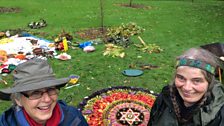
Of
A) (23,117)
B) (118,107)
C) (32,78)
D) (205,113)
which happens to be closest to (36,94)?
(32,78)

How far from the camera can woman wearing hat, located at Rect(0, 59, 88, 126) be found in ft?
8.60

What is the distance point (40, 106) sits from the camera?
2.70 metres

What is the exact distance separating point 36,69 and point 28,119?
0.49 metres


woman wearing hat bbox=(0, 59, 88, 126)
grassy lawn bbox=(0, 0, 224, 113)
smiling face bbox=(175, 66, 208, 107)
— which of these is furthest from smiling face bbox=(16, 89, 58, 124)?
grassy lawn bbox=(0, 0, 224, 113)

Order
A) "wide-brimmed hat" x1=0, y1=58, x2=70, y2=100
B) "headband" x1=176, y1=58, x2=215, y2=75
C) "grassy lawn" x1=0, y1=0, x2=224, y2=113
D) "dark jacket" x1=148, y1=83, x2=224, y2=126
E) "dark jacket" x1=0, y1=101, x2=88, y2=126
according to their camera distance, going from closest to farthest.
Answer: "wide-brimmed hat" x1=0, y1=58, x2=70, y2=100 < "dark jacket" x1=0, y1=101, x2=88, y2=126 < "headband" x1=176, y1=58, x2=215, y2=75 < "dark jacket" x1=148, y1=83, x2=224, y2=126 < "grassy lawn" x1=0, y1=0, x2=224, y2=113

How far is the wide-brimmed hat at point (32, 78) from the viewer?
2.59 metres

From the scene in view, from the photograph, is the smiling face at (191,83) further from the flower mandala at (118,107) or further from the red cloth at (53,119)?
the flower mandala at (118,107)

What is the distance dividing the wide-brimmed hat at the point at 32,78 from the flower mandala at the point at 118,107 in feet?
9.23

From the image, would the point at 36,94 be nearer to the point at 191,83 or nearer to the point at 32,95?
the point at 32,95

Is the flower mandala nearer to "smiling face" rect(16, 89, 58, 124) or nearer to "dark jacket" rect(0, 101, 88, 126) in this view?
"dark jacket" rect(0, 101, 88, 126)

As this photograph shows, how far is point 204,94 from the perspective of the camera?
308 cm

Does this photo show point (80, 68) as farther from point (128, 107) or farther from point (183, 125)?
point (183, 125)

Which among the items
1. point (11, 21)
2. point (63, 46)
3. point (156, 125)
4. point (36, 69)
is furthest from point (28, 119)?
point (11, 21)

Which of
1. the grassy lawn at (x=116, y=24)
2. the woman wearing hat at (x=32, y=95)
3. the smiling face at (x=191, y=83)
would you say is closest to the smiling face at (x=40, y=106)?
the woman wearing hat at (x=32, y=95)
